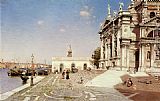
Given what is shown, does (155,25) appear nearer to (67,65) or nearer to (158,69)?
(158,69)

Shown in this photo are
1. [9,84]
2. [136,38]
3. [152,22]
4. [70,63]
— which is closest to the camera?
A: [9,84]

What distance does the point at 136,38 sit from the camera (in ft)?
192

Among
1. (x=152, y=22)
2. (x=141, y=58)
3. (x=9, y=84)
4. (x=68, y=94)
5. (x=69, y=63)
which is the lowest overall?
(x=9, y=84)

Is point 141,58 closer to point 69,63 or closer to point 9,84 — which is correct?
point 9,84

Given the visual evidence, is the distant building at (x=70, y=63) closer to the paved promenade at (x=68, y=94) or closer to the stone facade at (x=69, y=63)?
the stone facade at (x=69, y=63)

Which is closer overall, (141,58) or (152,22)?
(141,58)

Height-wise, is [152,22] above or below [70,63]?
above

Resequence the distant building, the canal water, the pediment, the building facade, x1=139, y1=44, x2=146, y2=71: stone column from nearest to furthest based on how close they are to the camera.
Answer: the canal water, the building facade, x1=139, y1=44, x2=146, y2=71: stone column, the pediment, the distant building

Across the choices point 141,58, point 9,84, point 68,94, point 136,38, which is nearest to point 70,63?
point 136,38

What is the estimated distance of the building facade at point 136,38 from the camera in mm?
54344

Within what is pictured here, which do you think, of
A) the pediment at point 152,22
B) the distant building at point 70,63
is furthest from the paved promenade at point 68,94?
the distant building at point 70,63

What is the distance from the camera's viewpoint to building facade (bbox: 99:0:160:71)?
5434 centimetres

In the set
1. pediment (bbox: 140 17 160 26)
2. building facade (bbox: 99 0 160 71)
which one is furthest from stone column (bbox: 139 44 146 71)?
pediment (bbox: 140 17 160 26)

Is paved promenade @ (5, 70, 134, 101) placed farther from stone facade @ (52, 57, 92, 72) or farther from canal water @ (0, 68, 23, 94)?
stone facade @ (52, 57, 92, 72)
